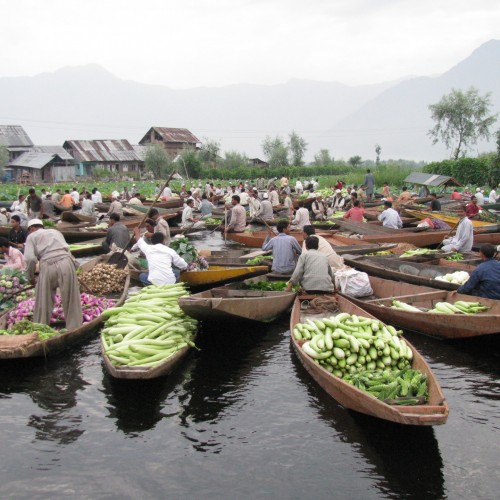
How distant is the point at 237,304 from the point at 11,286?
395 centimetres

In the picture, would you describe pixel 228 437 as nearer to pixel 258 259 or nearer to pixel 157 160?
pixel 258 259

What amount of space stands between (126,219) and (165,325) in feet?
45.0

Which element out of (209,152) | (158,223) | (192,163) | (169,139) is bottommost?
(158,223)

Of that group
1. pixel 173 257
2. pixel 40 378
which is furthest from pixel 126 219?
pixel 40 378

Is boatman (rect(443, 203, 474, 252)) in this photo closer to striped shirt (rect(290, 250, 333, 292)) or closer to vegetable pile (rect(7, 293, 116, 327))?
striped shirt (rect(290, 250, 333, 292))

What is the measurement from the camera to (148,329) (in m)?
7.24

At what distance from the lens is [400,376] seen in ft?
19.1

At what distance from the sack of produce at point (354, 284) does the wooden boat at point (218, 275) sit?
1386 mm

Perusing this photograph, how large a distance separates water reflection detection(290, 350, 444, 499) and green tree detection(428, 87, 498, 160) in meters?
50.6

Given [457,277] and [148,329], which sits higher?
[148,329]

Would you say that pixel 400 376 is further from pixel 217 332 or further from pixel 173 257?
pixel 173 257

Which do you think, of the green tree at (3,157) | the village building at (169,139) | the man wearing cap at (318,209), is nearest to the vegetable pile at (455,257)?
the man wearing cap at (318,209)

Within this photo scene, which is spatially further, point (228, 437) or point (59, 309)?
point (59, 309)

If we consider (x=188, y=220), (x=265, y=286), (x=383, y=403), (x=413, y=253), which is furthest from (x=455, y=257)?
(x=188, y=220)
